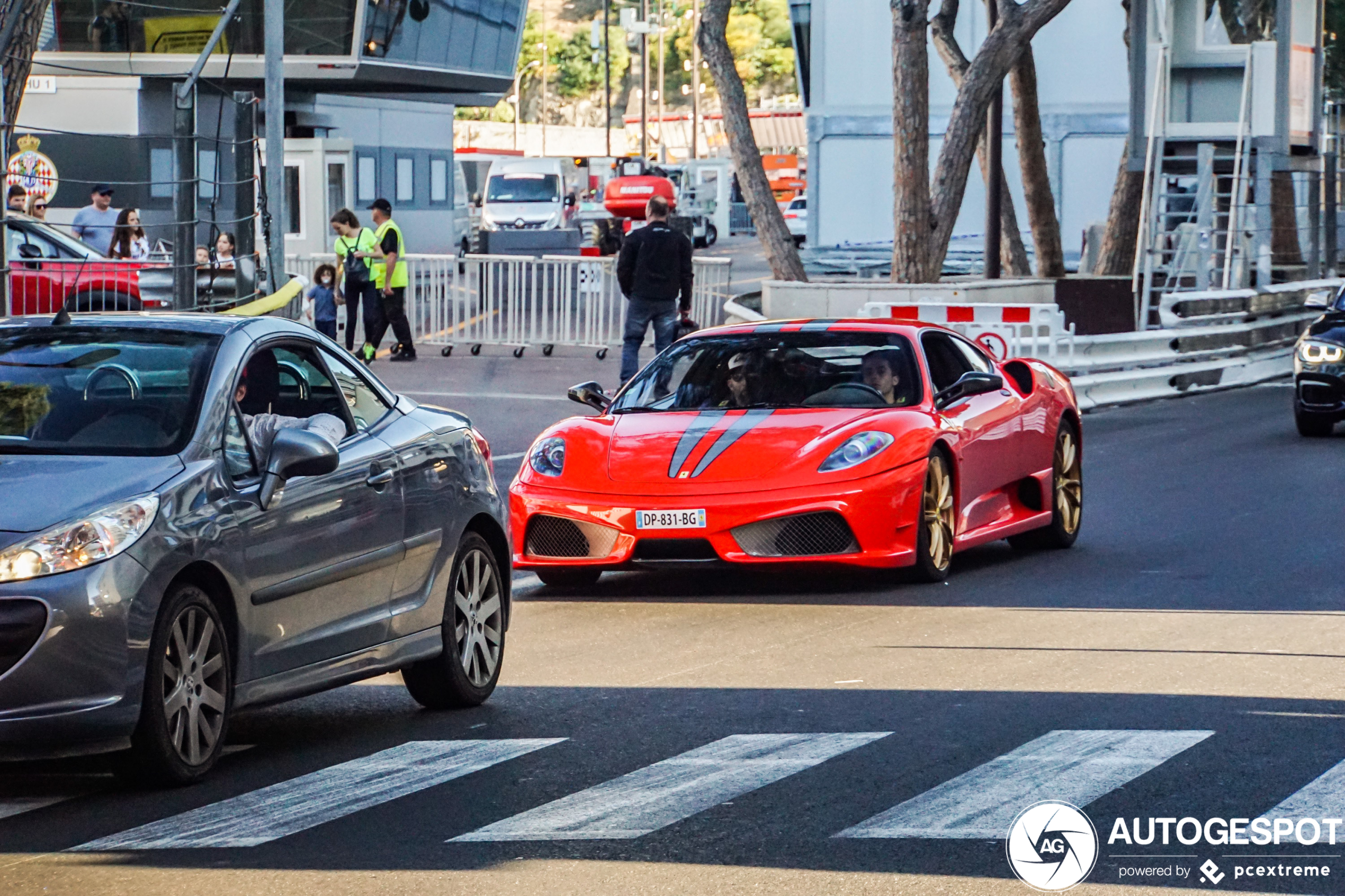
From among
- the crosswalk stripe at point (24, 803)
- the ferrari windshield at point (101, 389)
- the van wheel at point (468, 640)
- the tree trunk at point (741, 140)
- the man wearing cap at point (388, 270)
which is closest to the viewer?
the crosswalk stripe at point (24, 803)

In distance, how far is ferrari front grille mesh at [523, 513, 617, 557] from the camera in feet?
35.2

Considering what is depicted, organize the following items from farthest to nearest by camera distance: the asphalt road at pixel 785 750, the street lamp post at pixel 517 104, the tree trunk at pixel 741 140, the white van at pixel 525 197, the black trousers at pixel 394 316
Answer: the street lamp post at pixel 517 104 < the white van at pixel 525 197 < the tree trunk at pixel 741 140 < the black trousers at pixel 394 316 < the asphalt road at pixel 785 750

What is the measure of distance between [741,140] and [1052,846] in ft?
69.7

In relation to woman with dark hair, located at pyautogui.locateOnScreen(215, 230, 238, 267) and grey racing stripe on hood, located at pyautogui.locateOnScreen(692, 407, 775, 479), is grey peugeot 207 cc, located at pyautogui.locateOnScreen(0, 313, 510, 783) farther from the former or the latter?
woman with dark hair, located at pyautogui.locateOnScreen(215, 230, 238, 267)

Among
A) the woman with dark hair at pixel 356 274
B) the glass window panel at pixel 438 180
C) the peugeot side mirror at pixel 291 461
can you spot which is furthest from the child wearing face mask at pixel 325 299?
the glass window panel at pixel 438 180

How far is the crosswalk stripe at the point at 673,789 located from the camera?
5.89 metres

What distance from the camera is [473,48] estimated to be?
5088cm

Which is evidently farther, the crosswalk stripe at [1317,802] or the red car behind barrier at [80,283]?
the red car behind barrier at [80,283]

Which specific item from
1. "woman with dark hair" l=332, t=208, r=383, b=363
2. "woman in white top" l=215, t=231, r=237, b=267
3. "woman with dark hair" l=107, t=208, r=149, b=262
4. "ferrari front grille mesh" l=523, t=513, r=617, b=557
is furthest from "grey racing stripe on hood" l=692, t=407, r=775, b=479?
"woman with dark hair" l=332, t=208, r=383, b=363

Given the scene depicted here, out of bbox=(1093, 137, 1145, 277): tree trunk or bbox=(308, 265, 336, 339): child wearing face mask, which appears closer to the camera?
bbox=(308, 265, 336, 339): child wearing face mask

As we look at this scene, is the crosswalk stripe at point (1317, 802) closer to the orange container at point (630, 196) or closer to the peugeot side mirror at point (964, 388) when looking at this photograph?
the peugeot side mirror at point (964, 388)

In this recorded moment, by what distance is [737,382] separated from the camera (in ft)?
38.5

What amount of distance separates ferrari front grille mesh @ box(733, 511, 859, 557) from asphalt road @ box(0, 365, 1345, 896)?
0.82 ft

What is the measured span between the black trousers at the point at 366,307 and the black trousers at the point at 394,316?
0.11ft
